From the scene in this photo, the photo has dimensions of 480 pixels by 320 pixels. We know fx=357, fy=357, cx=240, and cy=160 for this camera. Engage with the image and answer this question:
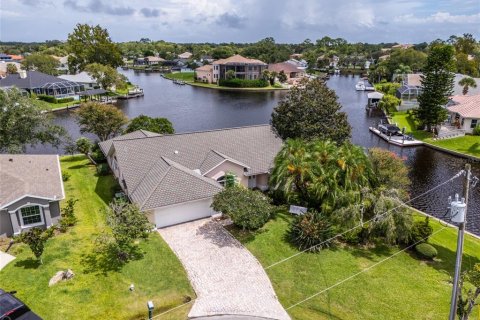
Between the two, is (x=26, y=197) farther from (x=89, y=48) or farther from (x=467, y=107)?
(x=89, y=48)

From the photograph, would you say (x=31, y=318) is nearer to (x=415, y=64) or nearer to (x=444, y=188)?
(x=444, y=188)

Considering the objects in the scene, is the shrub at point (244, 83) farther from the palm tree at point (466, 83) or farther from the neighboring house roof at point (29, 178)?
the neighboring house roof at point (29, 178)

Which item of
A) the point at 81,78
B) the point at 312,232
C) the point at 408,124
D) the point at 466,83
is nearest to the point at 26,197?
the point at 312,232

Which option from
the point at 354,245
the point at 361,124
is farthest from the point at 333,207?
the point at 361,124

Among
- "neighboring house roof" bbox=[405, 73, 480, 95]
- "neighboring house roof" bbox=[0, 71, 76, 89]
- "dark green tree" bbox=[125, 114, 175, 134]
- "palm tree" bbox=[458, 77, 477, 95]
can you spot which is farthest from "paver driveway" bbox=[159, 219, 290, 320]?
"neighboring house roof" bbox=[0, 71, 76, 89]

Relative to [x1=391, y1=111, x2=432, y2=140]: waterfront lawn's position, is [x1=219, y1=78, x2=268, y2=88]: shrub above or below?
above

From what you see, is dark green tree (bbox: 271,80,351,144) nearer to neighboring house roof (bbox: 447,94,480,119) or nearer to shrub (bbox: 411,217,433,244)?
shrub (bbox: 411,217,433,244)

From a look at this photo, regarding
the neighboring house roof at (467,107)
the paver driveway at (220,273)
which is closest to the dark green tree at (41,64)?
the paver driveway at (220,273)
